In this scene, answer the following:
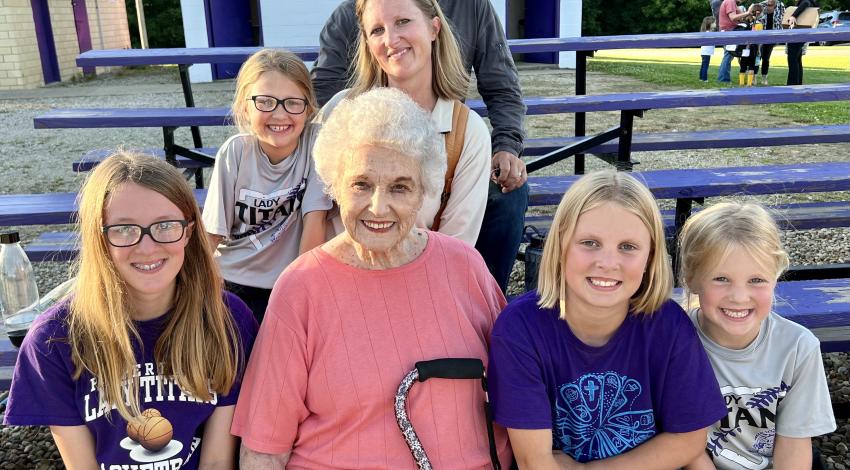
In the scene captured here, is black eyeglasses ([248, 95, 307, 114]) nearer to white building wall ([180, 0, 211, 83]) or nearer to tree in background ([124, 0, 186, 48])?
white building wall ([180, 0, 211, 83])

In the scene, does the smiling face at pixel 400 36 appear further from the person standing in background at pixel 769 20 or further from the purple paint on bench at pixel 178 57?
the person standing in background at pixel 769 20

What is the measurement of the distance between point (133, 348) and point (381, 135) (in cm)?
77

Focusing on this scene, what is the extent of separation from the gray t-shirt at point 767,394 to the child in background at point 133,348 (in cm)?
126

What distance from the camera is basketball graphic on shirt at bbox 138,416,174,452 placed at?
1.67 m

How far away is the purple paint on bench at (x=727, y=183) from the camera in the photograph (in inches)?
143

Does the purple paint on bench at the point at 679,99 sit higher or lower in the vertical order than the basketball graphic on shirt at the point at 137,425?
higher

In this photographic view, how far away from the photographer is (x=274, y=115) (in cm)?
242

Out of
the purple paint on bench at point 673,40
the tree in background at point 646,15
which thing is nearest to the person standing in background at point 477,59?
the purple paint on bench at point 673,40

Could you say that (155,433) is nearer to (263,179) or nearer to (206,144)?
(263,179)

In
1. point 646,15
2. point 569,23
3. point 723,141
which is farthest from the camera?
point 646,15

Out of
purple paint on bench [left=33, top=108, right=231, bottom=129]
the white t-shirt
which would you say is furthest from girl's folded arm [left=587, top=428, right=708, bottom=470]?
purple paint on bench [left=33, top=108, right=231, bottom=129]

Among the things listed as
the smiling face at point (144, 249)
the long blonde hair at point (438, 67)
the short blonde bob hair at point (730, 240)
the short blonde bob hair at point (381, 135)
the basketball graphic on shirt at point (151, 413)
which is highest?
the long blonde hair at point (438, 67)

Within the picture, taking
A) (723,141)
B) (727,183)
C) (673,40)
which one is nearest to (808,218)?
(727,183)

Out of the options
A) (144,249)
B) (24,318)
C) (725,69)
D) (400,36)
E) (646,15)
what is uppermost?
(646,15)
